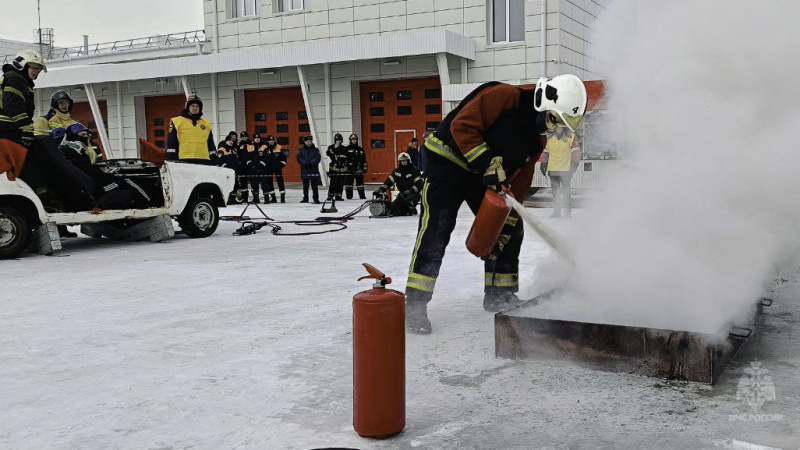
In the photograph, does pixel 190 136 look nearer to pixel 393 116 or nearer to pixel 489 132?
pixel 489 132

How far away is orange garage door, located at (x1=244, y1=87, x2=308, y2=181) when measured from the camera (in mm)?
25047

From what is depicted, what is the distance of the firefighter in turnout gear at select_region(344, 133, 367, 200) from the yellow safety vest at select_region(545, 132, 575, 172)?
266 inches

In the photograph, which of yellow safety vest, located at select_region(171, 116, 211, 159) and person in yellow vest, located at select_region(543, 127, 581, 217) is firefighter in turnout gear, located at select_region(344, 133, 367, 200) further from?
yellow safety vest, located at select_region(171, 116, 211, 159)

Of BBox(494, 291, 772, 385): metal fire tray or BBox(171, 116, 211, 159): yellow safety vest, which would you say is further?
BBox(171, 116, 211, 159): yellow safety vest

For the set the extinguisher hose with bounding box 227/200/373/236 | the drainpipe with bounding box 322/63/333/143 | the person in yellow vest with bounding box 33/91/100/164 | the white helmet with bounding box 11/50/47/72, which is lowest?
the extinguisher hose with bounding box 227/200/373/236

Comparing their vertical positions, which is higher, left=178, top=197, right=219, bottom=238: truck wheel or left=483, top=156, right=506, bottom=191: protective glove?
left=483, top=156, right=506, bottom=191: protective glove

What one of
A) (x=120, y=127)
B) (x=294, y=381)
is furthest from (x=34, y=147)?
(x=120, y=127)

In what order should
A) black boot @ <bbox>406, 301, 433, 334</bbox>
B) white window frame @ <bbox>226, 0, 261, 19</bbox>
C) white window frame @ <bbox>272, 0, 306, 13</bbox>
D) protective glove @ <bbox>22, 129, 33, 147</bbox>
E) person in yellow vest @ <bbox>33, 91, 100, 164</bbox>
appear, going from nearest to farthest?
black boot @ <bbox>406, 301, 433, 334</bbox> < protective glove @ <bbox>22, 129, 33, 147</bbox> < person in yellow vest @ <bbox>33, 91, 100, 164</bbox> < white window frame @ <bbox>272, 0, 306, 13</bbox> < white window frame @ <bbox>226, 0, 261, 19</bbox>

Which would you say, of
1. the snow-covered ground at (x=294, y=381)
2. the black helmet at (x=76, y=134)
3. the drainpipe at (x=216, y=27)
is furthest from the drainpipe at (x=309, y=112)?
the snow-covered ground at (x=294, y=381)

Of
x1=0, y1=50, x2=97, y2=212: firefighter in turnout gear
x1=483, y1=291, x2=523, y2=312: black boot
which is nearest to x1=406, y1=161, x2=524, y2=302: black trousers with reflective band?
x1=483, y1=291, x2=523, y2=312: black boot

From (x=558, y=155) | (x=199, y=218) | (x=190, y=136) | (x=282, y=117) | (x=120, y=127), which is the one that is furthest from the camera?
(x=120, y=127)

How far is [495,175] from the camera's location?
4340 millimetres

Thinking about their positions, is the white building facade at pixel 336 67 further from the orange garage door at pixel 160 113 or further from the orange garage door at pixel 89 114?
the orange garage door at pixel 89 114

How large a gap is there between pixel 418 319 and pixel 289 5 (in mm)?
22202
